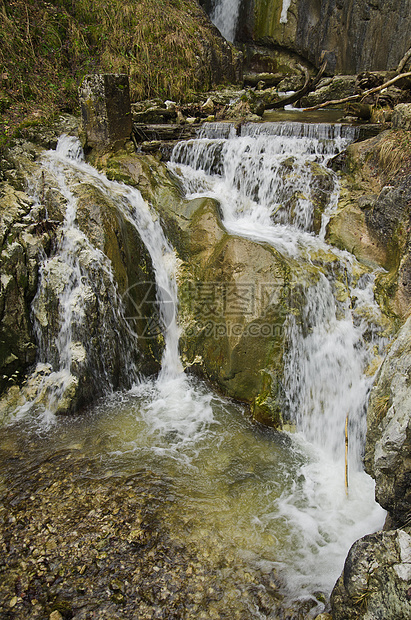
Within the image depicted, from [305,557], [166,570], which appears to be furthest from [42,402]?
[305,557]

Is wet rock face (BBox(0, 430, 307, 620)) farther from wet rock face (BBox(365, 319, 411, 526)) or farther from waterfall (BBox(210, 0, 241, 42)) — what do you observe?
waterfall (BBox(210, 0, 241, 42))

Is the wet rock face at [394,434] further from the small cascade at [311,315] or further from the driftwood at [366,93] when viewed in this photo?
the driftwood at [366,93]

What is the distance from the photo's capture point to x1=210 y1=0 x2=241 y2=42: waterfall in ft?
51.0

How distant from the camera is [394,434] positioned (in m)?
2.56

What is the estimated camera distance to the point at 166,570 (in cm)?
315

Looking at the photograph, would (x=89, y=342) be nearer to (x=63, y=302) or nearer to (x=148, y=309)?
(x=63, y=302)

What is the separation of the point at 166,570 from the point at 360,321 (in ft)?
12.0

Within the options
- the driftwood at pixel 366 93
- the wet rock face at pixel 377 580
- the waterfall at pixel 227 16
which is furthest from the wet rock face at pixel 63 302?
the waterfall at pixel 227 16

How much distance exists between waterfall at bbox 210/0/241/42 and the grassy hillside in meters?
3.36

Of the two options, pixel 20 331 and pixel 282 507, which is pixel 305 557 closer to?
pixel 282 507

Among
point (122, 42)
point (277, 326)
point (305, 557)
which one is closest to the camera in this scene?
point (305, 557)

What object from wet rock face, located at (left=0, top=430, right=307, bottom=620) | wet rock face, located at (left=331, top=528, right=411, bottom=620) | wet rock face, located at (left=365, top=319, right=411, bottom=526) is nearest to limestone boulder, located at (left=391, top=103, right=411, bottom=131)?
wet rock face, located at (left=365, top=319, right=411, bottom=526)

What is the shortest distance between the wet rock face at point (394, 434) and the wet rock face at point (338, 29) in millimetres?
12613

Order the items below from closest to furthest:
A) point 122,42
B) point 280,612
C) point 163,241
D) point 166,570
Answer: point 280,612 → point 166,570 → point 163,241 → point 122,42
